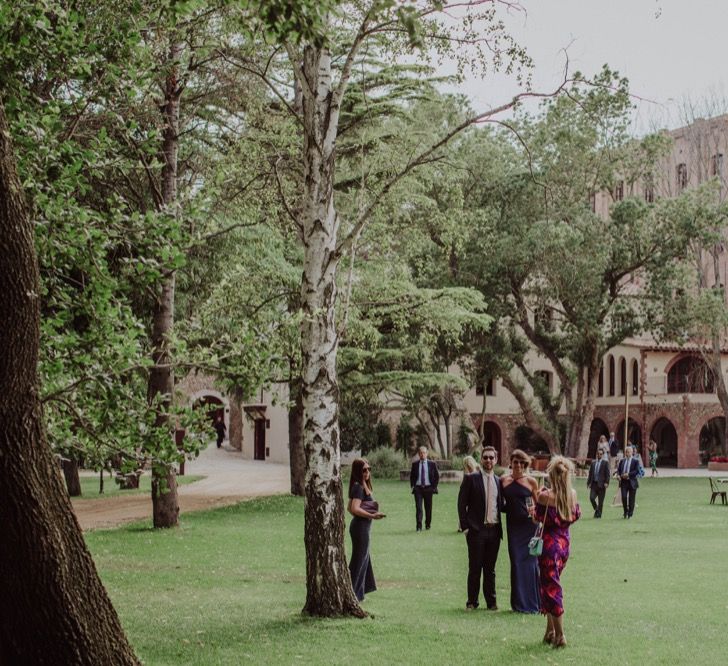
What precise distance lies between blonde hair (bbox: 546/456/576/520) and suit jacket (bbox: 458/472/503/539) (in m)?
2.41

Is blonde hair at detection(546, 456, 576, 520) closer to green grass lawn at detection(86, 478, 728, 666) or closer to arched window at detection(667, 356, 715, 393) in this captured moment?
green grass lawn at detection(86, 478, 728, 666)

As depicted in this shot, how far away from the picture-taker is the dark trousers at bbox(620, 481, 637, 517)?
2656cm

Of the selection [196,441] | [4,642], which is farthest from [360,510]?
[4,642]

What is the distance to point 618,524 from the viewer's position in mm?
25234

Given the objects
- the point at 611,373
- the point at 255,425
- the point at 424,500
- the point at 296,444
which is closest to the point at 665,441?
the point at 611,373

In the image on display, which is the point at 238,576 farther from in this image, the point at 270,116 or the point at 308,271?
the point at 270,116

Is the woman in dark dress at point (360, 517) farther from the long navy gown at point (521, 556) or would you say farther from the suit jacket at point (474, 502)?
the long navy gown at point (521, 556)

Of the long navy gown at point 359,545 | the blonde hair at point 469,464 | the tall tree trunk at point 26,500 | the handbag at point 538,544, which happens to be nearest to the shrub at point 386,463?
the blonde hair at point 469,464

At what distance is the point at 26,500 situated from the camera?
6594 millimetres

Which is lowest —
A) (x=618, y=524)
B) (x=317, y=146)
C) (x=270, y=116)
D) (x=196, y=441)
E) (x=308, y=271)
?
(x=618, y=524)

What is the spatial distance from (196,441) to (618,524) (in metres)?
17.3

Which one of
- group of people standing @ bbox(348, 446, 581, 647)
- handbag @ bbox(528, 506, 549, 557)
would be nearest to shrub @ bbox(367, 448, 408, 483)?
group of people standing @ bbox(348, 446, 581, 647)

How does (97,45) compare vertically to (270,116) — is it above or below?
below

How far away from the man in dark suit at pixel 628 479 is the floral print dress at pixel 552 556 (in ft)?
52.8
